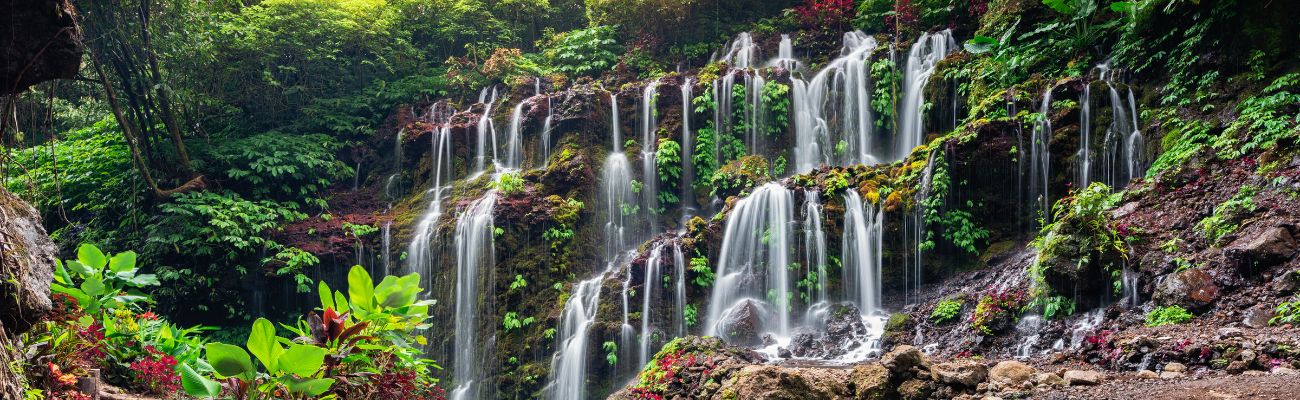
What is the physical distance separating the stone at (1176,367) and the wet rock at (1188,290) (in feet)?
5.82

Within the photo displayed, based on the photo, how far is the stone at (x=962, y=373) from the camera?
596 centimetres

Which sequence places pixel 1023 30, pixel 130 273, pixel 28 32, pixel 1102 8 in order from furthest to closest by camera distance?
pixel 1023 30 < pixel 1102 8 < pixel 28 32 < pixel 130 273

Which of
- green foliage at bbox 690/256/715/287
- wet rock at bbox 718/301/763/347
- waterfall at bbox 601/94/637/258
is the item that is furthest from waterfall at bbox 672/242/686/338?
waterfall at bbox 601/94/637/258

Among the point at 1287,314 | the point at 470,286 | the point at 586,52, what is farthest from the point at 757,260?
the point at 586,52

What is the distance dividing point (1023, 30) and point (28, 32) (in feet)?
47.9

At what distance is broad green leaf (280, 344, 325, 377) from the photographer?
2.17 meters

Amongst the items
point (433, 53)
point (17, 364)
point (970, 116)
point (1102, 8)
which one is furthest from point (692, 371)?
point (433, 53)

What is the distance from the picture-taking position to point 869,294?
11.5 meters

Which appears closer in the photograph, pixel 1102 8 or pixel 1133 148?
pixel 1133 148

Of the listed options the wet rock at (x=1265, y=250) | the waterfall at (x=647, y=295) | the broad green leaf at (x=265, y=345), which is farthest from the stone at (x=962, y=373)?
the waterfall at (x=647, y=295)

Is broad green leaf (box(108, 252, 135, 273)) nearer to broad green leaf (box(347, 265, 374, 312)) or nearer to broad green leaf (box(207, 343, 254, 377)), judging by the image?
broad green leaf (box(347, 265, 374, 312))

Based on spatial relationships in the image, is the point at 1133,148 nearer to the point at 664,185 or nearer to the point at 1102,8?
the point at 1102,8

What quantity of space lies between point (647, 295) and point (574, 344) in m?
1.48

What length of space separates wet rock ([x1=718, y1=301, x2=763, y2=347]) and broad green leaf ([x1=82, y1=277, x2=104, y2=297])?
8577 mm
